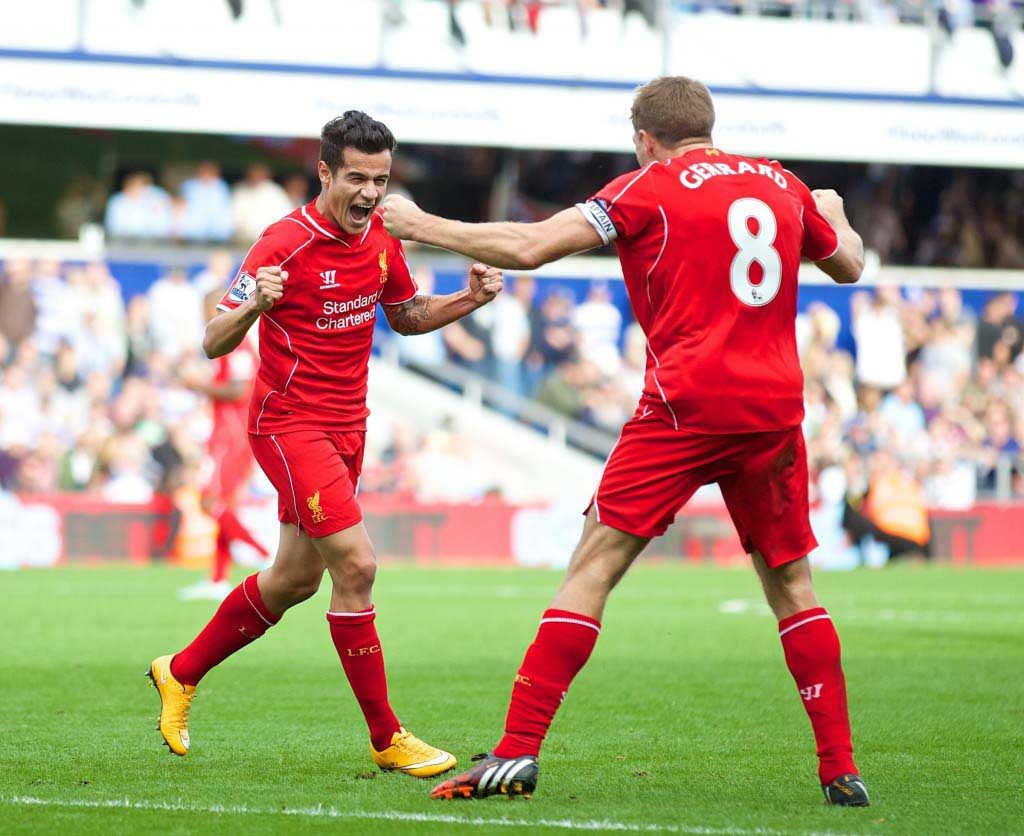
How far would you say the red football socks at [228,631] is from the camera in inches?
261

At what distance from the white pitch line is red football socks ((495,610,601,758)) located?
337 millimetres

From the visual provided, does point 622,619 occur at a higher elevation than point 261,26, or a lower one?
lower

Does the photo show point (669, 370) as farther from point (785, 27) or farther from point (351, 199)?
point (785, 27)

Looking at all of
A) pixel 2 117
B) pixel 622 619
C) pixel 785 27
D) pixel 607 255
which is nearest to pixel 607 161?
pixel 607 255

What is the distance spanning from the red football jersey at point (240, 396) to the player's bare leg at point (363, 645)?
23.7ft

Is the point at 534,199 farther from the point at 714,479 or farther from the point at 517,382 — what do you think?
the point at 714,479

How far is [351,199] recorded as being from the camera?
625 cm

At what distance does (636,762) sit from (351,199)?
91.7 inches

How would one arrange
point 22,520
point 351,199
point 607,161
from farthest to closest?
point 607,161
point 22,520
point 351,199

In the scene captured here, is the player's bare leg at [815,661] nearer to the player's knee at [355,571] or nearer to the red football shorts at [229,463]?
the player's knee at [355,571]

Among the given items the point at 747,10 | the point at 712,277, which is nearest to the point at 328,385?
the point at 712,277

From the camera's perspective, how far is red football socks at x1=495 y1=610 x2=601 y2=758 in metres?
5.51

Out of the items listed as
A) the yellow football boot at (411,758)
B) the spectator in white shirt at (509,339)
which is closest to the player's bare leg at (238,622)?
the yellow football boot at (411,758)

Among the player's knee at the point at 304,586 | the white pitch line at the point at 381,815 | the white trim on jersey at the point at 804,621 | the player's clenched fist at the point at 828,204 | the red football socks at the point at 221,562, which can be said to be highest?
the player's clenched fist at the point at 828,204
